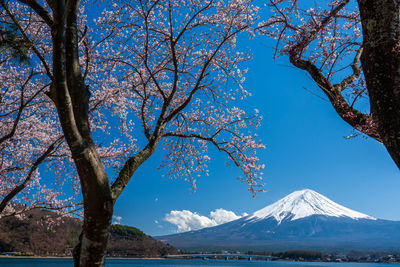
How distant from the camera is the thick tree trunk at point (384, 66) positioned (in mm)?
2307

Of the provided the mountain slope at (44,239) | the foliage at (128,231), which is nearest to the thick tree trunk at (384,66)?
the mountain slope at (44,239)

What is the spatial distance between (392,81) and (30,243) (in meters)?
73.3

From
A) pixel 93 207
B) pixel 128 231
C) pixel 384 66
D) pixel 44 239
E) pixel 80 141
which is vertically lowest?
pixel 44 239

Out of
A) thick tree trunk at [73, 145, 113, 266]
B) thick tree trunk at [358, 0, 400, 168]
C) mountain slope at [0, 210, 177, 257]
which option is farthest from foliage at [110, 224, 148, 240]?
thick tree trunk at [358, 0, 400, 168]

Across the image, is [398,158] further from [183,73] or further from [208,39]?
[208,39]

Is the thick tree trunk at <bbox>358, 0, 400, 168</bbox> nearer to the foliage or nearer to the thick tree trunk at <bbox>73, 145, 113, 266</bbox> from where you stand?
the thick tree trunk at <bbox>73, 145, 113, 266</bbox>

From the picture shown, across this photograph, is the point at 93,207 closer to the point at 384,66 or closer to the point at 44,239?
the point at 384,66

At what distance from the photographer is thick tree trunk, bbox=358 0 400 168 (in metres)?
2.31

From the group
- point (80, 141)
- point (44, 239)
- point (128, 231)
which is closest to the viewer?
point (80, 141)

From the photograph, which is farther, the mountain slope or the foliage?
the foliage

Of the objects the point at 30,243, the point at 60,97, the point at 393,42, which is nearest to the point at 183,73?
the point at 60,97

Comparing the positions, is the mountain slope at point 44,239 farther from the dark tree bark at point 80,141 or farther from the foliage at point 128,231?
the dark tree bark at point 80,141

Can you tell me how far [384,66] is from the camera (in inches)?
94.0

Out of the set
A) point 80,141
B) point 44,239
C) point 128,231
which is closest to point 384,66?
point 80,141
